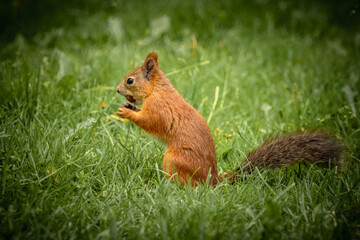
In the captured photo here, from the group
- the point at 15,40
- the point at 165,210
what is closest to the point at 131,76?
the point at 165,210

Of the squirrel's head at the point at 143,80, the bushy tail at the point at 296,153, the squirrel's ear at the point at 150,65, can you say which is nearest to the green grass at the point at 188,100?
the bushy tail at the point at 296,153

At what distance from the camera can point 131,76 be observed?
244 centimetres

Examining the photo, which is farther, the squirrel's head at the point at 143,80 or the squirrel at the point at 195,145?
the squirrel's head at the point at 143,80

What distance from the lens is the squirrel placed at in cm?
214

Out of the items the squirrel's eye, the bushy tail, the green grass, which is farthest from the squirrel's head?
the bushy tail

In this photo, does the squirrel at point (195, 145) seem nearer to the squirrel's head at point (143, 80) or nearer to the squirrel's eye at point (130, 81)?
the squirrel's head at point (143, 80)

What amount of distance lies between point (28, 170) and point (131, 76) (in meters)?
0.89

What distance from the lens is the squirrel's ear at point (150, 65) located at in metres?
2.39

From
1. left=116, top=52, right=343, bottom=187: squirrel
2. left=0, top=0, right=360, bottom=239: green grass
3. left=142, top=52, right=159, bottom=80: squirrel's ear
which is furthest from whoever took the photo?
left=142, top=52, right=159, bottom=80: squirrel's ear

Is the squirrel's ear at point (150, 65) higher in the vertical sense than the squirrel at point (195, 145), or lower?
higher

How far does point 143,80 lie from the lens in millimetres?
2420

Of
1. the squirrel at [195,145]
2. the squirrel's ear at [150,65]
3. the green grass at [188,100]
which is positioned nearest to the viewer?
the green grass at [188,100]

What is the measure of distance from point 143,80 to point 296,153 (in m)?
1.10

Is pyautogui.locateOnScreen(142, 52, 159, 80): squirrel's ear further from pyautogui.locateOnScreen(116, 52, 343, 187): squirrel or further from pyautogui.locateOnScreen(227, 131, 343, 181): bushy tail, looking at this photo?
pyautogui.locateOnScreen(227, 131, 343, 181): bushy tail
